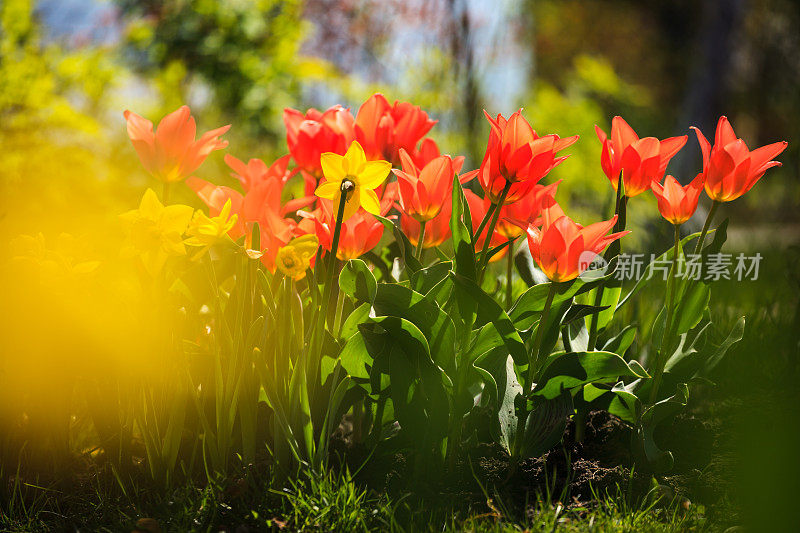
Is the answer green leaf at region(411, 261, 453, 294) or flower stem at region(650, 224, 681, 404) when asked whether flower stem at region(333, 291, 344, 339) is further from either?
flower stem at region(650, 224, 681, 404)

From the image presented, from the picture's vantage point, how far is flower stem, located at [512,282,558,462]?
125 cm

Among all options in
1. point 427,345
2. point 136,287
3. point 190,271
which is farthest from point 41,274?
point 427,345

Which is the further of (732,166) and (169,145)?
(169,145)

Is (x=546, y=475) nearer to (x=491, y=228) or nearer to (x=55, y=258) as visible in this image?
(x=491, y=228)

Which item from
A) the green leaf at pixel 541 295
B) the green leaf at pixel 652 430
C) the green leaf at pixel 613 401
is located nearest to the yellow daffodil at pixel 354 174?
the green leaf at pixel 541 295

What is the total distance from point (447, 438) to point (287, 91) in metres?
4.93

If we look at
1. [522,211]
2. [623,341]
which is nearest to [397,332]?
[522,211]

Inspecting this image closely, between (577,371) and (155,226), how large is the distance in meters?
0.87

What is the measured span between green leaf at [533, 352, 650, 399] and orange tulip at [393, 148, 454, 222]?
0.39 meters

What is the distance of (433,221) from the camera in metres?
1.46

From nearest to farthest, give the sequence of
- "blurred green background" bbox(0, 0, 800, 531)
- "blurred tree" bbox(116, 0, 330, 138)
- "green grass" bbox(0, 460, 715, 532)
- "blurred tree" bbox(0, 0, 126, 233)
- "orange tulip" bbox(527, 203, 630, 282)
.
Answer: "orange tulip" bbox(527, 203, 630, 282) → "green grass" bbox(0, 460, 715, 532) → "blurred green background" bbox(0, 0, 800, 531) → "blurred tree" bbox(0, 0, 126, 233) → "blurred tree" bbox(116, 0, 330, 138)

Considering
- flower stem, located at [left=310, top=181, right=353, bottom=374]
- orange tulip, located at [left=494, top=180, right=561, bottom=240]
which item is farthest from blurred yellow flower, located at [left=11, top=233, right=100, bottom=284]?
orange tulip, located at [left=494, top=180, right=561, bottom=240]

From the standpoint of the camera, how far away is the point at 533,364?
132 centimetres

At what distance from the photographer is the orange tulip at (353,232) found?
135 centimetres
